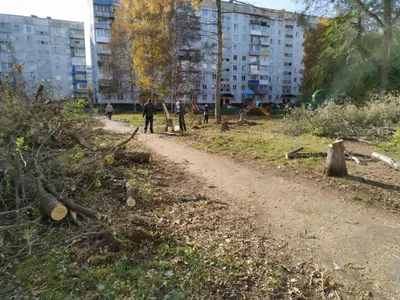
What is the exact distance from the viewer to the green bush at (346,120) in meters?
12.2

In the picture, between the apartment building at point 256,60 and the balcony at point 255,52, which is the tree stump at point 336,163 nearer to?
the apartment building at point 256,60

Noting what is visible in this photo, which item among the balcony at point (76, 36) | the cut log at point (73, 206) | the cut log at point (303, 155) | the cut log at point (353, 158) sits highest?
the balcony at point (76, 36)

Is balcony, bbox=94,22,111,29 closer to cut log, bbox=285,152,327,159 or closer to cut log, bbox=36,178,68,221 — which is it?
cut log, bbox=285,152,327,159

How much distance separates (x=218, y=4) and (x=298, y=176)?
549 inches

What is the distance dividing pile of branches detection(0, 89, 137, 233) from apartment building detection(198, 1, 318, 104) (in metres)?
50.8

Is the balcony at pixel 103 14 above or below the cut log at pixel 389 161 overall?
above

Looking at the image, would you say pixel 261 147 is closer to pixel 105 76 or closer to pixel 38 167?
pixel 38 167

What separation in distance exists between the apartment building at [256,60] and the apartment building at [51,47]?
89.8 feet

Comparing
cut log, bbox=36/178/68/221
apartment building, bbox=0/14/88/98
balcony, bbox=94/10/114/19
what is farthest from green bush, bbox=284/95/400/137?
apartment building, bbox=0/14/88/98

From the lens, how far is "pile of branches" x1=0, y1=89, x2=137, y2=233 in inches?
148

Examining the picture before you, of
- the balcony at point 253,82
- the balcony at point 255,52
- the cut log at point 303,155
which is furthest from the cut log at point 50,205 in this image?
the balcony at point 255,52

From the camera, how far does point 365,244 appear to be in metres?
3.60

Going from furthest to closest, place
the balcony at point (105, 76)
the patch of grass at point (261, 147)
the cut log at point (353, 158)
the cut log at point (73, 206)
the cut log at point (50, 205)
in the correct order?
the balcony at point (105, 76) < the patch of grass at point (261, 147) < the cut log at point (353, 158) < the cut log at point (73, 206) < the cut log at point (50, 205)

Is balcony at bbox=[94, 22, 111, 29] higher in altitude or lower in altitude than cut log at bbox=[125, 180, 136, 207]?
higher
